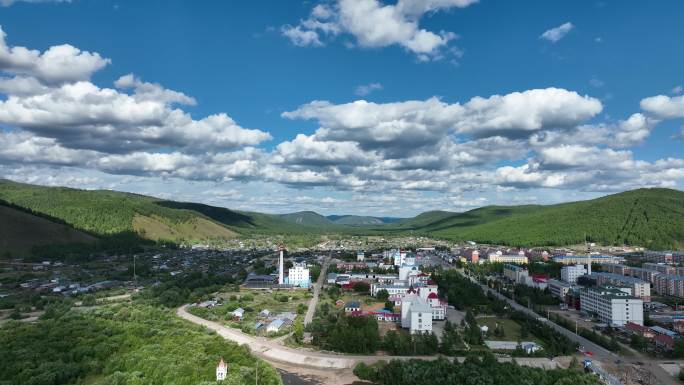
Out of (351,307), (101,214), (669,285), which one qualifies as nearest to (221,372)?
(351,307)

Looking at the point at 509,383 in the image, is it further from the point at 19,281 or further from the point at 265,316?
the point at 19,281

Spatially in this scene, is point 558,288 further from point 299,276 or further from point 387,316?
point 299,276

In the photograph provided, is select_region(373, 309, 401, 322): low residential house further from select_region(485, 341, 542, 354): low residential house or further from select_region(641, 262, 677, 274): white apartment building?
select_region(641, 262, 677, 274): white apartment building

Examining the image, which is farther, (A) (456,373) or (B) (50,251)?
(B) (50,251)

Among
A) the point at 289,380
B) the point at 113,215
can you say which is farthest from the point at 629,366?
the point at 113,215

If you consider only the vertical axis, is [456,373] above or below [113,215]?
below

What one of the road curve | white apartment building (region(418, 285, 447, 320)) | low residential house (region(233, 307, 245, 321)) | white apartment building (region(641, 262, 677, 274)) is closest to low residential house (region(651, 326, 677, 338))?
the road curve
